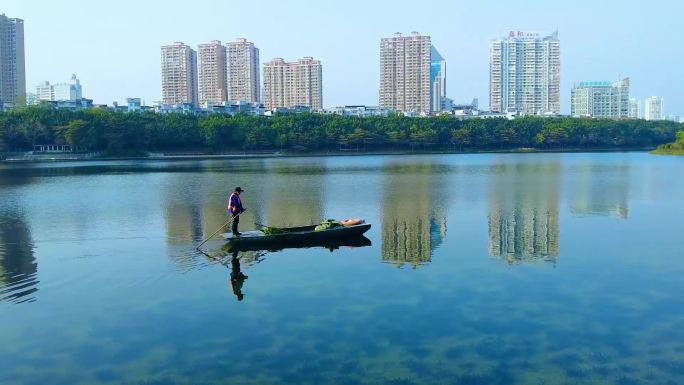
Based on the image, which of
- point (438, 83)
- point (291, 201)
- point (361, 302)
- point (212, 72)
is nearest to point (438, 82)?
point (438, 83)

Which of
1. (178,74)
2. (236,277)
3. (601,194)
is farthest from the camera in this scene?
(178,74)

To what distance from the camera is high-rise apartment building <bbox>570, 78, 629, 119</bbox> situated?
177375 millimetres

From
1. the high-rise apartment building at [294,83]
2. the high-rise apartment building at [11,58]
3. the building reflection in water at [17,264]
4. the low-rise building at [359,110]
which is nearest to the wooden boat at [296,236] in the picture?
the building reflection in water at [17,264]

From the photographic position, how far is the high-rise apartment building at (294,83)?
6216 inches

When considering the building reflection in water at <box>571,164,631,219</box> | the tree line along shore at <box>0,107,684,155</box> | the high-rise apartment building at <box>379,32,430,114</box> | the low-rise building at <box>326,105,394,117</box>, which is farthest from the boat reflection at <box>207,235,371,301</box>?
the high-rise apartment building at <box>379,32,430,114</box>

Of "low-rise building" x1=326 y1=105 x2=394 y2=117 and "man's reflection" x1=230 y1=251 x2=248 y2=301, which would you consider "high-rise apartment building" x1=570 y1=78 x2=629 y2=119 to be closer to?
"low-rise building" x1=326 y1=105 x2=394 y2=117

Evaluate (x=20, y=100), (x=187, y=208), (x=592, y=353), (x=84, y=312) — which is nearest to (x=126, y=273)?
(x=84, y=312)

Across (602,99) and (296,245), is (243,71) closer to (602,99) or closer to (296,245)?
(602,99)

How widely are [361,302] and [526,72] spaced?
173653 mm

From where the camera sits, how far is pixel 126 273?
13.5m

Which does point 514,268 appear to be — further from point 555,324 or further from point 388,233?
point 388,233

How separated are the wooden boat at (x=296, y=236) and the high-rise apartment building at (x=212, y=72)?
453 feet

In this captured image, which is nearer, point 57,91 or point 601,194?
point 601,194

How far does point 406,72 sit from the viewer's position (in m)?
159
